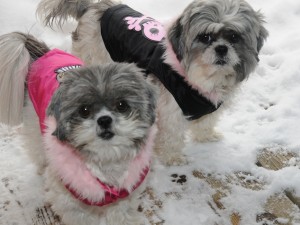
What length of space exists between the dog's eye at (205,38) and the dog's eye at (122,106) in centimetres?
97

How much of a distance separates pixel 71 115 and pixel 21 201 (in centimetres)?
129

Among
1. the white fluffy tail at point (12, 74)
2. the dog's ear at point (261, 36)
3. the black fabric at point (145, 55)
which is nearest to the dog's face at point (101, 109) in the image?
the white fluffy tail at point (12, 74)

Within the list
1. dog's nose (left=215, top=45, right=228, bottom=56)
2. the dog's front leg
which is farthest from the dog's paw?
dog's nose (left=215, top=45, right=228, bottom=56)

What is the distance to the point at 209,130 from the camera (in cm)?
360

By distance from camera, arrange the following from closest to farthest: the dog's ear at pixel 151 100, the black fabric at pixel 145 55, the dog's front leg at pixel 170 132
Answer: the dog's ear at pixel 151 100
the black fabric at pixel 145 55
the dog's front leg at pixel 170 132

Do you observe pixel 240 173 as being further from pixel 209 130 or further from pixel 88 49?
pixel 88 49

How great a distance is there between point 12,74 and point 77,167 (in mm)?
938

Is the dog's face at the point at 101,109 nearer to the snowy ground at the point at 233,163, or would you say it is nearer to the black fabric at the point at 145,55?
the black fabric at the point at 145,55

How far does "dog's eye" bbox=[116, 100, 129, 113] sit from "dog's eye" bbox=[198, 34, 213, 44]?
0.97m

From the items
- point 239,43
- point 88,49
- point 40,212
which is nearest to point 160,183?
point 40,212

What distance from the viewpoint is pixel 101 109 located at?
6.82 ft

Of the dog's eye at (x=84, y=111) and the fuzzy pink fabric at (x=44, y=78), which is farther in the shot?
the fuzzy pink fabric at (x=44, y=78)

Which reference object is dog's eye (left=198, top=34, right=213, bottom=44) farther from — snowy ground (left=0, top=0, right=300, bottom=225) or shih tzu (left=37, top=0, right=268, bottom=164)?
snowy ground (left=0, top=0, right=300, bottom=225)

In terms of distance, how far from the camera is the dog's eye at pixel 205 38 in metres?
2.83
